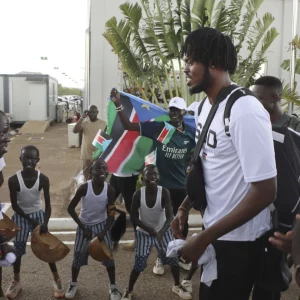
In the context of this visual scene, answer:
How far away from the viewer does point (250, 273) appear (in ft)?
6.29

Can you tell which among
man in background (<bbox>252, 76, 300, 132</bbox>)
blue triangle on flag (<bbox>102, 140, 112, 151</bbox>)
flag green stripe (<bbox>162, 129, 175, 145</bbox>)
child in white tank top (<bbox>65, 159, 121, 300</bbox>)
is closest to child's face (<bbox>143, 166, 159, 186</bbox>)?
child in white tank top (<bbox>65, 159, 121, 300</bbox>)

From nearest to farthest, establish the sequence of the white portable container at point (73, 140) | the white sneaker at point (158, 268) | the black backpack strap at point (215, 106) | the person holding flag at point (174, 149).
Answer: the black backpack strap at point (215, 106), the white sneaker at point (158, 268), the person holding flag at point (174, 149), the white portable container at point (73, 140)

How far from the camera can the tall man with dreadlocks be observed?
5.35 ft

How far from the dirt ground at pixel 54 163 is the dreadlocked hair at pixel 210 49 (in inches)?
196

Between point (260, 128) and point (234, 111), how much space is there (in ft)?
0.45

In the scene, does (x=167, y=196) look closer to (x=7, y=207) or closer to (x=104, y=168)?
(x=104, y=168)

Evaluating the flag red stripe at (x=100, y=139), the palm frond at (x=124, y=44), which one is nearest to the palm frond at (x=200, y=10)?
the palm frond at (x=124, y=44)

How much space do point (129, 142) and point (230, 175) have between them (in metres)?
3.74

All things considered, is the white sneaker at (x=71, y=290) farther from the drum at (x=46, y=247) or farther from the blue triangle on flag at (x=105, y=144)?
the blue triangle on flag at (x=105, y=144)


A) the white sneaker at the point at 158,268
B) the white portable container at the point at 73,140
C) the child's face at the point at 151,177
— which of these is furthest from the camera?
the white portable container at the point at 73,140

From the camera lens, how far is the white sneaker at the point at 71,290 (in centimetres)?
370

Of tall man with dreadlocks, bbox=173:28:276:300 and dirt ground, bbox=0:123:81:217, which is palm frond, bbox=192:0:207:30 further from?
tall man with dreadlocks, bbox=173:28:276:300

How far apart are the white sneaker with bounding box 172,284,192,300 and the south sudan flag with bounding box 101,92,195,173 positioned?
184 cm

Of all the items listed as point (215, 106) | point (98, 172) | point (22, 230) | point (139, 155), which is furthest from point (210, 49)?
point (139, 155)
